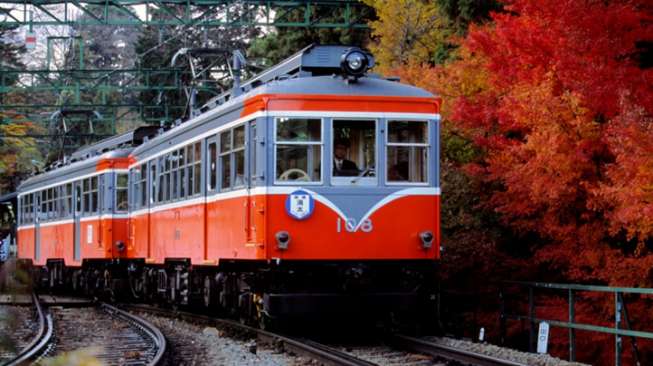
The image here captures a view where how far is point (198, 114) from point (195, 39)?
108ft

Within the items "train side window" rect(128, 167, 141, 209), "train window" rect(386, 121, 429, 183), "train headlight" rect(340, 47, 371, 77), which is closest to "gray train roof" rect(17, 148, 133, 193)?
"train side window" rect(128, 167, 141, 209)

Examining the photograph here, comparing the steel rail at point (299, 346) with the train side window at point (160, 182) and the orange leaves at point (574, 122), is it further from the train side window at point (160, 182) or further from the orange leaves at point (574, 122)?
the orange leaves at point (574, 122)

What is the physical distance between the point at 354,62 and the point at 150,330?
5111 millimetres

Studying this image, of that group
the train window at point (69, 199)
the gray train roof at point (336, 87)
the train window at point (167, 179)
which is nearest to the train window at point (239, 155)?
the gray train roof at point (336, 87)

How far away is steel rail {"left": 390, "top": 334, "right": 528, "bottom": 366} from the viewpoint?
33.2ft

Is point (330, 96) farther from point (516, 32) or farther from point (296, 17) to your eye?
point (296, 17)

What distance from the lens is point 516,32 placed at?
1522 centimetres

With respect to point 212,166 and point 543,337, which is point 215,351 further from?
point 543,337

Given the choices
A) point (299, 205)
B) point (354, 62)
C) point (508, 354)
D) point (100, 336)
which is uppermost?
point (354, 62)

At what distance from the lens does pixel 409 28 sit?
78.9 ft

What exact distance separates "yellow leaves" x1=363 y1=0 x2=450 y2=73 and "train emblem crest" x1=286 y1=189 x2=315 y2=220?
11786 mm

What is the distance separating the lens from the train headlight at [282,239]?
12.0 meters

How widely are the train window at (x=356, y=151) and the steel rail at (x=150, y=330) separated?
9.21ft

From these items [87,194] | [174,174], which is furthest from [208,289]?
[87,194]
